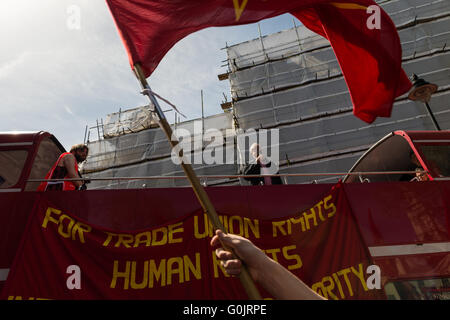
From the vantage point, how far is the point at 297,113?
50.4 feet

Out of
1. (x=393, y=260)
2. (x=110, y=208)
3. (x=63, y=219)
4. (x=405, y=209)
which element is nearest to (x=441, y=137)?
(x=405, y=209)

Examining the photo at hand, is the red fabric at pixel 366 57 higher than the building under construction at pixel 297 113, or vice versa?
the building under construction at pixel 297 113

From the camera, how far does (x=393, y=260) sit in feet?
13.9

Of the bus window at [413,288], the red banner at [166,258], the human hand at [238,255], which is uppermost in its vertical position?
the red banner at [166,258]

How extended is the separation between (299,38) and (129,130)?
13884 mm

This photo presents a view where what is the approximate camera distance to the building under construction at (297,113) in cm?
1364

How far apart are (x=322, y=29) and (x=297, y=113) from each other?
1216cm

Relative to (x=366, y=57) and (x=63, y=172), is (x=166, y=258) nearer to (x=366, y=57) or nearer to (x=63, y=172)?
(x=63, y=172)

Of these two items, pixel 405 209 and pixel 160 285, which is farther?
pixel 405 209

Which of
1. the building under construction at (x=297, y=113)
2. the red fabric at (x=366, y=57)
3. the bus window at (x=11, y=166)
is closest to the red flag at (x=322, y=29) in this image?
the red fabric at (x=366, y=57)

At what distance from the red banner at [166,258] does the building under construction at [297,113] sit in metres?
8.00

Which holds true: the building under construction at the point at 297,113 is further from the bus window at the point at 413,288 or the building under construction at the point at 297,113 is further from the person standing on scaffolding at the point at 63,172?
the bus window at the point at 413,288

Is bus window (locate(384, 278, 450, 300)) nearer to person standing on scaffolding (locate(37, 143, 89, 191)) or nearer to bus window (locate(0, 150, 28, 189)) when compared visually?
person standing on scaffolding (locate(37, 143, 89, 191))
